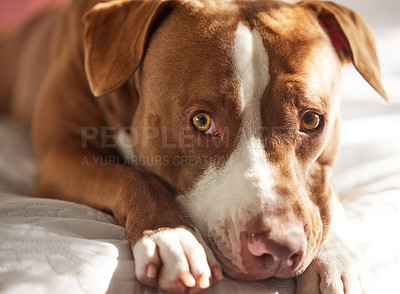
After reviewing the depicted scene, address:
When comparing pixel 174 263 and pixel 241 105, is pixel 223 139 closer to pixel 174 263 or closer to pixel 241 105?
pixel 241 105

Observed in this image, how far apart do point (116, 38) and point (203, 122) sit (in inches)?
19.2

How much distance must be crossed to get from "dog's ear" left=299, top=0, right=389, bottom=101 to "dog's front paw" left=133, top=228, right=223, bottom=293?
0.87 m

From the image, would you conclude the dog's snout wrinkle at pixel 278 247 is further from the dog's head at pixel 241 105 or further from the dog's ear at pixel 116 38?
the dog's ear at pixel 116 38

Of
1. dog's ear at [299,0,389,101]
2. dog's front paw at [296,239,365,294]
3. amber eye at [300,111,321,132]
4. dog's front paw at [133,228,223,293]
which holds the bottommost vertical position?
dog's front paw at [296,239,365,294]

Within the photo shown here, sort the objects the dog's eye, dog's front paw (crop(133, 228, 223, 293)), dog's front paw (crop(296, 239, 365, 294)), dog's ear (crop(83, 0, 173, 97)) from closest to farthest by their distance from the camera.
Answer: dog's front paw (crop(133, 228, 223, 293))
dog's front paw (crop(296, 239, 365, 294))
the dog's eye
dog's ear (crop(83, 0, 173, 97))

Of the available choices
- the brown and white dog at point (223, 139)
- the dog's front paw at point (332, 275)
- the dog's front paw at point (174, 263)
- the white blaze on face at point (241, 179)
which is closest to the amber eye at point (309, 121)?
the brown and white dog at point (223, 139)

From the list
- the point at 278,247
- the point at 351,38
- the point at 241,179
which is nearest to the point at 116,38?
the point at 241,179

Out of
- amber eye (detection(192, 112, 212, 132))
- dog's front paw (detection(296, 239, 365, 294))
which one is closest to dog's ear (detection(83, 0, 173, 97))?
amber eye (detection(192, 112, 212, 132))

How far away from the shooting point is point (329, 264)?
52.6 inches

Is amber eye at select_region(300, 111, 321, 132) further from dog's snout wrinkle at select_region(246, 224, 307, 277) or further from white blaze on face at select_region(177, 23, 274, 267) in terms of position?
dog's snout wrinkle at select_region(246, 224, 307, 277)

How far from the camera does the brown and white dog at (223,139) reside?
1.27 m

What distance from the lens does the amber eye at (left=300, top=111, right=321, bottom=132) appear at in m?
1.50

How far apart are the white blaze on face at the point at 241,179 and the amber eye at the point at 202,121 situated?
0.36 ft

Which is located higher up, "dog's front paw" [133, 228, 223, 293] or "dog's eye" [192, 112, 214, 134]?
"dog's eye" [192, 112, 214, 134]
